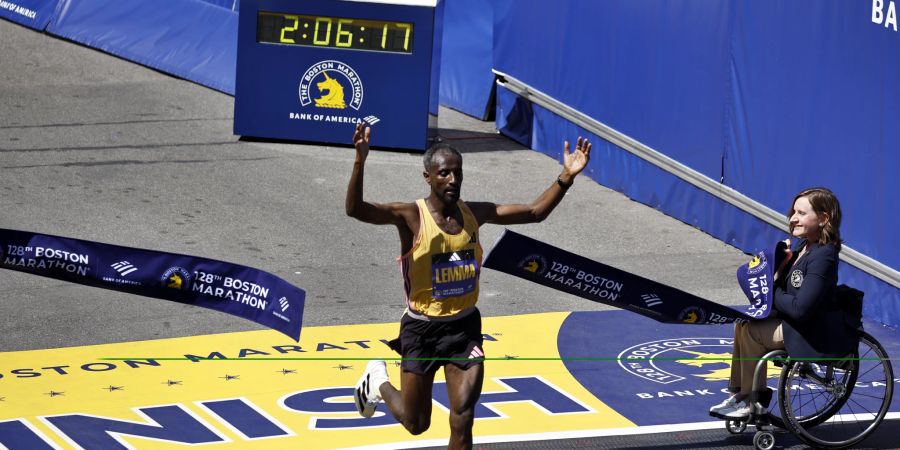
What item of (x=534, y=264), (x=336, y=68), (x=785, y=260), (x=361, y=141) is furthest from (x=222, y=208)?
(x=785, y=260)

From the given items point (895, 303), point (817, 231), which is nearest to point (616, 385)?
point (817, 231)

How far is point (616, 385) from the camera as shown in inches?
371

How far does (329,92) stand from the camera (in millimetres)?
15539

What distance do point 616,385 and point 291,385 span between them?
2.22m

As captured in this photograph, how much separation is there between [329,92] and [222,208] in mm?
2753

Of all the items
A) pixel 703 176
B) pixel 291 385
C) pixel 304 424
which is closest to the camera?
pixel 304 424

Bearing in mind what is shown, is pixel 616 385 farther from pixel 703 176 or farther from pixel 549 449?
pixel 703 176

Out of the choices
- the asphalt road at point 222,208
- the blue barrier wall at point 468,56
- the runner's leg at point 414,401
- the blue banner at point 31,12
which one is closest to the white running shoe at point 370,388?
the runner's leg at point 414,401

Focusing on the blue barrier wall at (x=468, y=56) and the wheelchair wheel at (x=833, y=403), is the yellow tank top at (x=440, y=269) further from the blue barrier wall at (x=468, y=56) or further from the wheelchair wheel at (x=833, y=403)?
the blue barrier wall at (x=468, y=56)

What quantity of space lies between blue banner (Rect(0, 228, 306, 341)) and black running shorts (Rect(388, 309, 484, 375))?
76cm

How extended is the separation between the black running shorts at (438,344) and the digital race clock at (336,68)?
8207 millimetres

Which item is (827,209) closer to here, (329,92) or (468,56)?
(329,92)

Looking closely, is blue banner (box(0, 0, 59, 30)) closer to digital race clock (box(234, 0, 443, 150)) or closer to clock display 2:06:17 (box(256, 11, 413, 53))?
digital race clock (box(234, 0, 443, 150))

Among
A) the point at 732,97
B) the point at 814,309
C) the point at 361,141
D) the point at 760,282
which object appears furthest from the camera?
the point at 732,97
